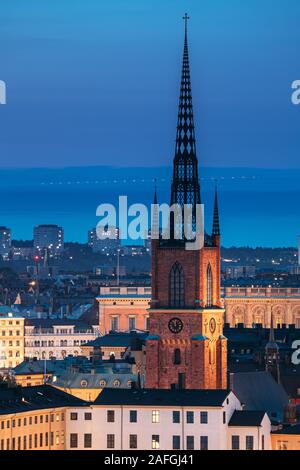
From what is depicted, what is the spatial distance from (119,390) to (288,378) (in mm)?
13680

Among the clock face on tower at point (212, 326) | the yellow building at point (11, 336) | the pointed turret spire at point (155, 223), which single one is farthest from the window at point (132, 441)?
the yellow building at point (11, 336)

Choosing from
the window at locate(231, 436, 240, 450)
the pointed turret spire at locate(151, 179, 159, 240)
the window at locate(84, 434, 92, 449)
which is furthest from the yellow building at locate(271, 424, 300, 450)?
the pointed turret spire at locate(151, 179, 159, 240)

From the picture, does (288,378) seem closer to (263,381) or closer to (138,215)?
(263,381)

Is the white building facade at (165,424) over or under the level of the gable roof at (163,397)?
under

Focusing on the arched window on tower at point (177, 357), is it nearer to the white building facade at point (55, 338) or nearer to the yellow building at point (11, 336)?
the yellow building at point (11, 336)

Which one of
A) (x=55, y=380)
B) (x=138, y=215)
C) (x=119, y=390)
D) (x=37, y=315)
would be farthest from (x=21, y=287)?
(x=119, y=390)

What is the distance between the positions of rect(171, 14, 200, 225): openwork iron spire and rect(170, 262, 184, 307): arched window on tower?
6.27 feet

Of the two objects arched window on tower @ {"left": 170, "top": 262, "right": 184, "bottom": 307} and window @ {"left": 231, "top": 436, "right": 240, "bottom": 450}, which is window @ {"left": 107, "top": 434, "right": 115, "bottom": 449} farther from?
arched window on tower @ {"left": 170, "top": 262, "right": 184, "bottom": 307}

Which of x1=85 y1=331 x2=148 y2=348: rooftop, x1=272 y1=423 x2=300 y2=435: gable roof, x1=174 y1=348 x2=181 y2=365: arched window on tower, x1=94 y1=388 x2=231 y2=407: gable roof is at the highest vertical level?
x1=85 y1=331 x2=148 y2=348: rooftop

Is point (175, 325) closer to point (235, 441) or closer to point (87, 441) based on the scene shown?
point (87, 441)

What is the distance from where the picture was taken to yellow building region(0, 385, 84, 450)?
66000 mm

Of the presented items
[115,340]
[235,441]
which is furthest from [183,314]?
[115,340]

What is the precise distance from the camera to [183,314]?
7988cm

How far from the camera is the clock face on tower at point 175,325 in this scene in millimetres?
79875
